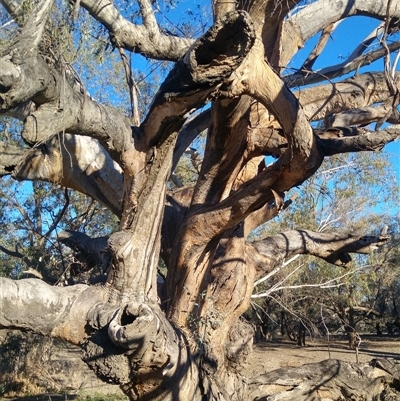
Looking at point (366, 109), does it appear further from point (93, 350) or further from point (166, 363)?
point (93, 350)

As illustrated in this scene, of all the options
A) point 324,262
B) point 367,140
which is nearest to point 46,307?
point 367,140

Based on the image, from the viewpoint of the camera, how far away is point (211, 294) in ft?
19.1

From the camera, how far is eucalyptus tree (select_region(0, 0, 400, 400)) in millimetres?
3641

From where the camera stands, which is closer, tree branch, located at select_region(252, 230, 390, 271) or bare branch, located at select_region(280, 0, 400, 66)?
bare branch, located at select_region(280, 0, 400, 66)

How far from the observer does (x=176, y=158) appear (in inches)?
232

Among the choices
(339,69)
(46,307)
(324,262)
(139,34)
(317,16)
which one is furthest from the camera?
(324,262)

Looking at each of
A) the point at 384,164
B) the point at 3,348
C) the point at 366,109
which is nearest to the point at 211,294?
the point at 366,109

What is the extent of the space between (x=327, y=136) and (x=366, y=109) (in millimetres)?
868

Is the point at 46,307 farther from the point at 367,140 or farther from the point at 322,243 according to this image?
the point at 322,243

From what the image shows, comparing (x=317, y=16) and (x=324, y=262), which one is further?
(x=324, y=262)

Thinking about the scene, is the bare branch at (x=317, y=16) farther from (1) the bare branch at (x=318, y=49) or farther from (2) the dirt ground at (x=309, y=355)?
(2) the dirt ground at (x=309, y=355)

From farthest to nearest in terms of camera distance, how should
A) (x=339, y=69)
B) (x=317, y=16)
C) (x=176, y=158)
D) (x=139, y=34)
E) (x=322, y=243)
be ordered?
(x=339, y=69) < (x=322, y=243) < (x=317, y=16) < (x=176, y=158) < (x=139, y=34)

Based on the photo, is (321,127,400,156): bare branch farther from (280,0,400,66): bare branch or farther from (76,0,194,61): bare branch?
(76,0,194,61): bare branch

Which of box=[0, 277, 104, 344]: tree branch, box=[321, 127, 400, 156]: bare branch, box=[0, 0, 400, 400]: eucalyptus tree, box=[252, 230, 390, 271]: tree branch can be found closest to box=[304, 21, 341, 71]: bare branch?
box=[0, 0, 400, 400]: eucalyptus tree
